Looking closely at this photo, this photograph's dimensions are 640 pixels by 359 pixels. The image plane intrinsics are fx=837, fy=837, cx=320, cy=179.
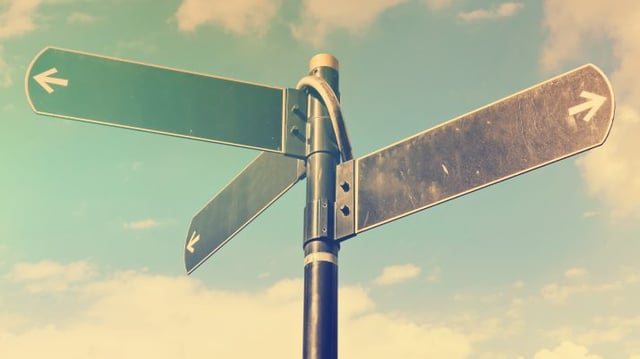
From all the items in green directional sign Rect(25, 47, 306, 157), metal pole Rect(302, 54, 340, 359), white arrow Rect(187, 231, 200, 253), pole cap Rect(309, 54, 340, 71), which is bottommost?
metal pole Rect(302, 54, 340, 359)

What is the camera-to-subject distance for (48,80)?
134 inches

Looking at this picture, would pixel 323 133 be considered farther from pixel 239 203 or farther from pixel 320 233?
pixel 239 203

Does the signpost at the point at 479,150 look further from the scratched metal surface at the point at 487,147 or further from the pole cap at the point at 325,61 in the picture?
the pole cap at the point at 325,61

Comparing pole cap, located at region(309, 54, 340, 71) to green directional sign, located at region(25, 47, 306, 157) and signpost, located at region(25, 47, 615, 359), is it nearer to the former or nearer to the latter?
signpost, located at region(25, 47, 615, 359)

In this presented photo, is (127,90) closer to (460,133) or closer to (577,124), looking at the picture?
(460,133)

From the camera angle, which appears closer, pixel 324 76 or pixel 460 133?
pixel 460 133

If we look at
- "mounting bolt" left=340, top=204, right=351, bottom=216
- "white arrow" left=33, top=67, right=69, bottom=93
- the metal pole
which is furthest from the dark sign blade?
"white arrow" left=33, top=67, right=69, bottom=93

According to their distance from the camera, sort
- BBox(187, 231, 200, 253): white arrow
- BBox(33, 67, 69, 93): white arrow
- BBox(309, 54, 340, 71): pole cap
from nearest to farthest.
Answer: BBox(33, 67, 69, 93): white arrow → BBox(309, 54, 340, 71): pole cap → BBox(187, 231, 200, 253): white arrow

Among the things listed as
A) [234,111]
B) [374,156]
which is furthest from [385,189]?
[234,111]

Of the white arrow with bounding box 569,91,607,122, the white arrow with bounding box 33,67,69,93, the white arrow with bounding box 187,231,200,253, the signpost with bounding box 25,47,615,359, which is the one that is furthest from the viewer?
the white arrow with bounding box 187,231,200,253

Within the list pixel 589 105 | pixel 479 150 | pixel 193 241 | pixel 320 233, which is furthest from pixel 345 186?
pixel 193 241

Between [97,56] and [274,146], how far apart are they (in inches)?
33.0

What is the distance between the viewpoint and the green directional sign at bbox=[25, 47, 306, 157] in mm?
3395

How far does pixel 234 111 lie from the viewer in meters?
3.49
